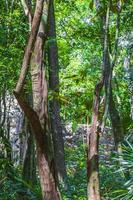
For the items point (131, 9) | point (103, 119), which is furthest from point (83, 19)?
point (103, 119)

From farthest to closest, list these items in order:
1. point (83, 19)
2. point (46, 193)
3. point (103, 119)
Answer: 1. point (83, 19)
2. point (103, 119)
3. point (46, 193)

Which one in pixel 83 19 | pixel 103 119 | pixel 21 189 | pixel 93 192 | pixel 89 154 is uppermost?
pixel 83 19

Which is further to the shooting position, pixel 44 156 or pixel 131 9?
pixel 131 9

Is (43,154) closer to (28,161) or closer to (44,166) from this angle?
(44,166)

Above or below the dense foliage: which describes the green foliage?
below

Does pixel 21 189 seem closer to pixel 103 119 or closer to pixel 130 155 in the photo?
pixel 130 155

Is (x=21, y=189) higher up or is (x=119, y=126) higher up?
(x=119, y=126)

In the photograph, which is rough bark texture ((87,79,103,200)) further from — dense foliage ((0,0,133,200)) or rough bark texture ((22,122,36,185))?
rough bark texture ((22,122,36,185))

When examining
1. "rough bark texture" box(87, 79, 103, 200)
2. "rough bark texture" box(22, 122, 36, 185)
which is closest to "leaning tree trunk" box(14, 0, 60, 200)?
"rough bark texture" box(87, 79, 103, 200)

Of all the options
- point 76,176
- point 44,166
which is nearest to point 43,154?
point 44,166

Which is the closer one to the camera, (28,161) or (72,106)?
(28,161)

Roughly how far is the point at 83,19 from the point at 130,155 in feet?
37.8

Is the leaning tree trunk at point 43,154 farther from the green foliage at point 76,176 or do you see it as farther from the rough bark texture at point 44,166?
the green foliage at point 76,176

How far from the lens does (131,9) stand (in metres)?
7.66
